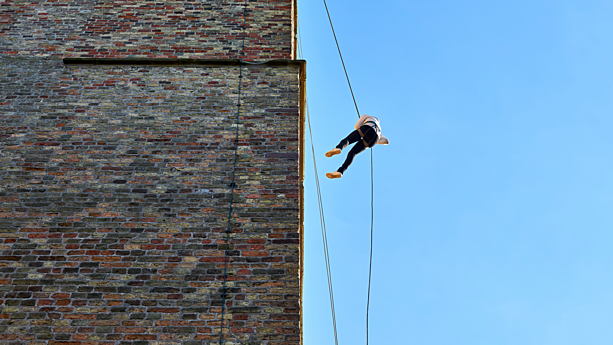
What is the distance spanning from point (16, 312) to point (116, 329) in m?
0.94

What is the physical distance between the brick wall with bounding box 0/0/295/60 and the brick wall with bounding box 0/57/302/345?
0.38 meters

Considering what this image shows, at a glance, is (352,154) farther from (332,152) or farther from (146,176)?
(146,176)

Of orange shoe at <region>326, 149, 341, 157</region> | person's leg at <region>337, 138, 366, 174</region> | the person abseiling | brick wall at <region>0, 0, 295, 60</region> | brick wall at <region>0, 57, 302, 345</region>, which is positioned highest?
brick wall at <region>0, 0, 295, 60</region>

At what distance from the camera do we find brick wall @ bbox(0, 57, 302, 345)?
15.0ft

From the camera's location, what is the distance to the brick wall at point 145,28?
6691 millimetres

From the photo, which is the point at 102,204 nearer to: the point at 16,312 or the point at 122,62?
the point at 16,312

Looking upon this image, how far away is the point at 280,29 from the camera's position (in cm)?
691

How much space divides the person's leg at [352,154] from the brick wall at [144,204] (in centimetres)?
137

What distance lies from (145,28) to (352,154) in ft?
10.9

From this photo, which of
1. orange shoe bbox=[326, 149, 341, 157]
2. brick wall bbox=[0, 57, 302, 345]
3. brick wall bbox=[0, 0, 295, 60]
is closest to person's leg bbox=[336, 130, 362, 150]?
orange shoe bbox=[326, 149, 341, 157]

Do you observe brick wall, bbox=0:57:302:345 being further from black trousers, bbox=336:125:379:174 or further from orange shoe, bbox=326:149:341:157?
black trousers, bbox=336:125:379:174

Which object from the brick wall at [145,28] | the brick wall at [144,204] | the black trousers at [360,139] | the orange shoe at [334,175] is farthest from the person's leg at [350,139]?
the brick wall at [145,28]

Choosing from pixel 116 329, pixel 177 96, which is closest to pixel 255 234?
pixel 116 329

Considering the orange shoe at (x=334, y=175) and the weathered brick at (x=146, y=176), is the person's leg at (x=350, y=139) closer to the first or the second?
the orange shoe at (x=334, y=175)
